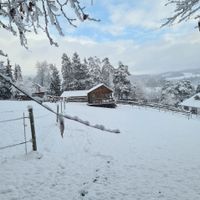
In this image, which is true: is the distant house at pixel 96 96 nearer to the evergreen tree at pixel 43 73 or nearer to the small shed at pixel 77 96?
the small shed at pixel 77 96

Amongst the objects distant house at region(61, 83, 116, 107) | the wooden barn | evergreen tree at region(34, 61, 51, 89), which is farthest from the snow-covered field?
evergreen tree at region(34, 61, 51, 89)

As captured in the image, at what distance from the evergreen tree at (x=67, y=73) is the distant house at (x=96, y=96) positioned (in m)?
13.6

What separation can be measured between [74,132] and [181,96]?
53.5 metres

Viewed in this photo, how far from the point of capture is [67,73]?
67125 millimetres

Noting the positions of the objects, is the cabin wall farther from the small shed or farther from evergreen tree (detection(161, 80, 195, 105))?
evergreen tree (detection(161, 80, 195, 105))

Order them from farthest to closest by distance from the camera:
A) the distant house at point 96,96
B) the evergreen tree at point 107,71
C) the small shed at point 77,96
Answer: the evergreen tree at point 107,71
the small shed at point 77,96
the distant house at point 96,96

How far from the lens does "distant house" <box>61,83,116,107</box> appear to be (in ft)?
158

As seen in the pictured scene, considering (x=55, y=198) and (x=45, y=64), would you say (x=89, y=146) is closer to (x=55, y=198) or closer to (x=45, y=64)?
(x=55, y=198)

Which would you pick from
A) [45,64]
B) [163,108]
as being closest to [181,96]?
[163,108]

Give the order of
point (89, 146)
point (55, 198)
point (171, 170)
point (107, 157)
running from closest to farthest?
point (55, 198), point (171, 170), point (107, 157), point (89, 146)

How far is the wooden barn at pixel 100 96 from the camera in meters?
47.9

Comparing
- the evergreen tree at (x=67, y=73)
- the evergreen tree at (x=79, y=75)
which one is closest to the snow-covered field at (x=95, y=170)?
the evergreen tree at (x=79, y=75)

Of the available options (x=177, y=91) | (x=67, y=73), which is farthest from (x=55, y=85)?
(x=177, y=91)

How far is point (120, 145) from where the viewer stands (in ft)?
43.9
